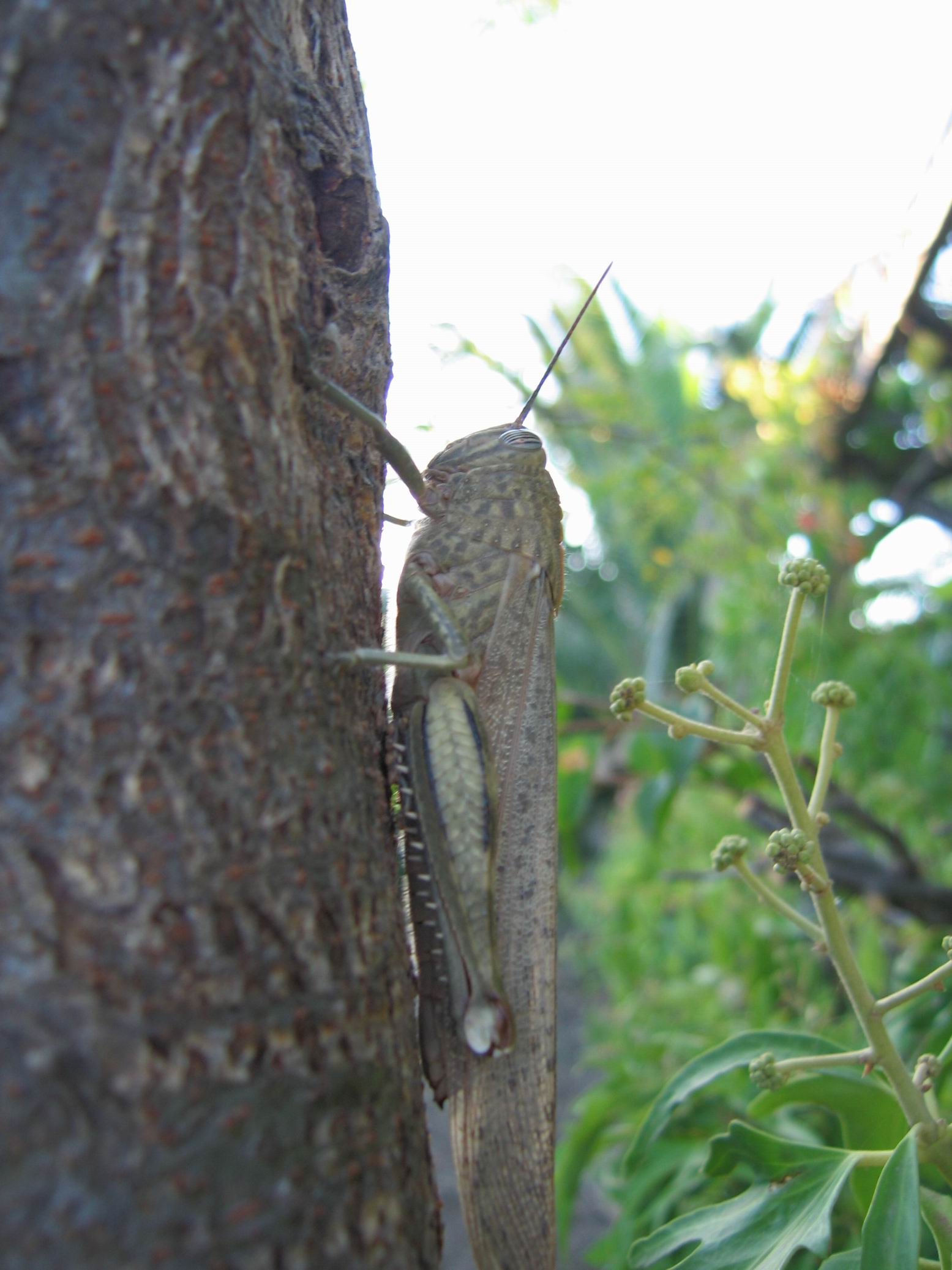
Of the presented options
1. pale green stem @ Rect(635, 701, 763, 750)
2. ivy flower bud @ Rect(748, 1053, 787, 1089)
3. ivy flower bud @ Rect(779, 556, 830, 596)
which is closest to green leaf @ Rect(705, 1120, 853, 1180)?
ivy flower bud @ Rect(748, 1053, 787, 1089)

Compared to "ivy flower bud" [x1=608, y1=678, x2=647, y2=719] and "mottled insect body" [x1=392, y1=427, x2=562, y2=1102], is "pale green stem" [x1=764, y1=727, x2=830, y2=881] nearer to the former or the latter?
"ivy flower bud" [x1=608, y1=678, x2=647, y2=719]

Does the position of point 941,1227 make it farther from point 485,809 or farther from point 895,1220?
point 485,809

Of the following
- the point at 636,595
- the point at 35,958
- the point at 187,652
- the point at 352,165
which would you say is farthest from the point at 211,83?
the point at 636,595

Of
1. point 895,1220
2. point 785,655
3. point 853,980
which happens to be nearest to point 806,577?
point 785,655

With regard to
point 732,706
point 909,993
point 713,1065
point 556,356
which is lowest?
point 713,1065

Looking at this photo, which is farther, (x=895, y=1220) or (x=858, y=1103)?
(x=858, y=1103)

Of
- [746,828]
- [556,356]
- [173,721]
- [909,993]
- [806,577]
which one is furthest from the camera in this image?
[746,828]
